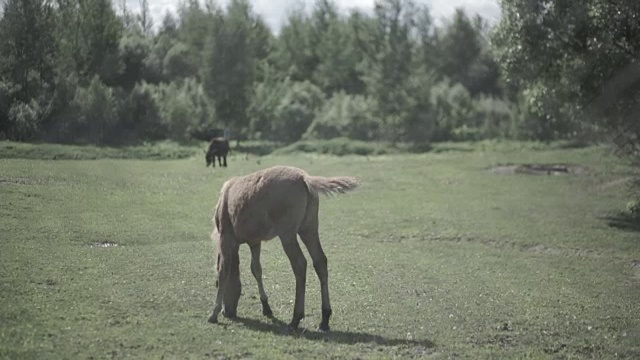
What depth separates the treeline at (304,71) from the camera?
17953mm

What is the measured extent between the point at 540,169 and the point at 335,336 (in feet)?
98.5

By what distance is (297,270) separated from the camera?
10.0 meters

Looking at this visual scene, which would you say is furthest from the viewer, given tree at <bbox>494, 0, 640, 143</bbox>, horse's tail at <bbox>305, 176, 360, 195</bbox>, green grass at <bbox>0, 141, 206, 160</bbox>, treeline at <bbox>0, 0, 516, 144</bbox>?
tree at <bbox>494, 0, 640, 143</bbox>

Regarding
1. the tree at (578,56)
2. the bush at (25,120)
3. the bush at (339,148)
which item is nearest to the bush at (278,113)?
the bush at (339,148)

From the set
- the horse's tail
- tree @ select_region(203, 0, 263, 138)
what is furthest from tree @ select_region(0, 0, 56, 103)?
tree @ select_region(203, 0, 263, 138)

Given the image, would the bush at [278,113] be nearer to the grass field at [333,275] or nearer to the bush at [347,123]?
the bush at [347,123]

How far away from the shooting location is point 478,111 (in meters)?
61.9

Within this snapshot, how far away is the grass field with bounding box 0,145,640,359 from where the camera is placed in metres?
9.28

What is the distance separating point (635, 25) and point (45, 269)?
18.9 m

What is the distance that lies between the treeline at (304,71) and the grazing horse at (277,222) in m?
8.49

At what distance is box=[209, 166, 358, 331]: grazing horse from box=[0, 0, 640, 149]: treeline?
8.49 meters

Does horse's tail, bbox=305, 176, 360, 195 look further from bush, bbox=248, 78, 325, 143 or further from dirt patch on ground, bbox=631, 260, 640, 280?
bush, bbox=248, 78, 325, 143

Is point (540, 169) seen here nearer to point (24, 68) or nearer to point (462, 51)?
point (24, 68)

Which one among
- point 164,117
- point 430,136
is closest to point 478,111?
point 430,136
